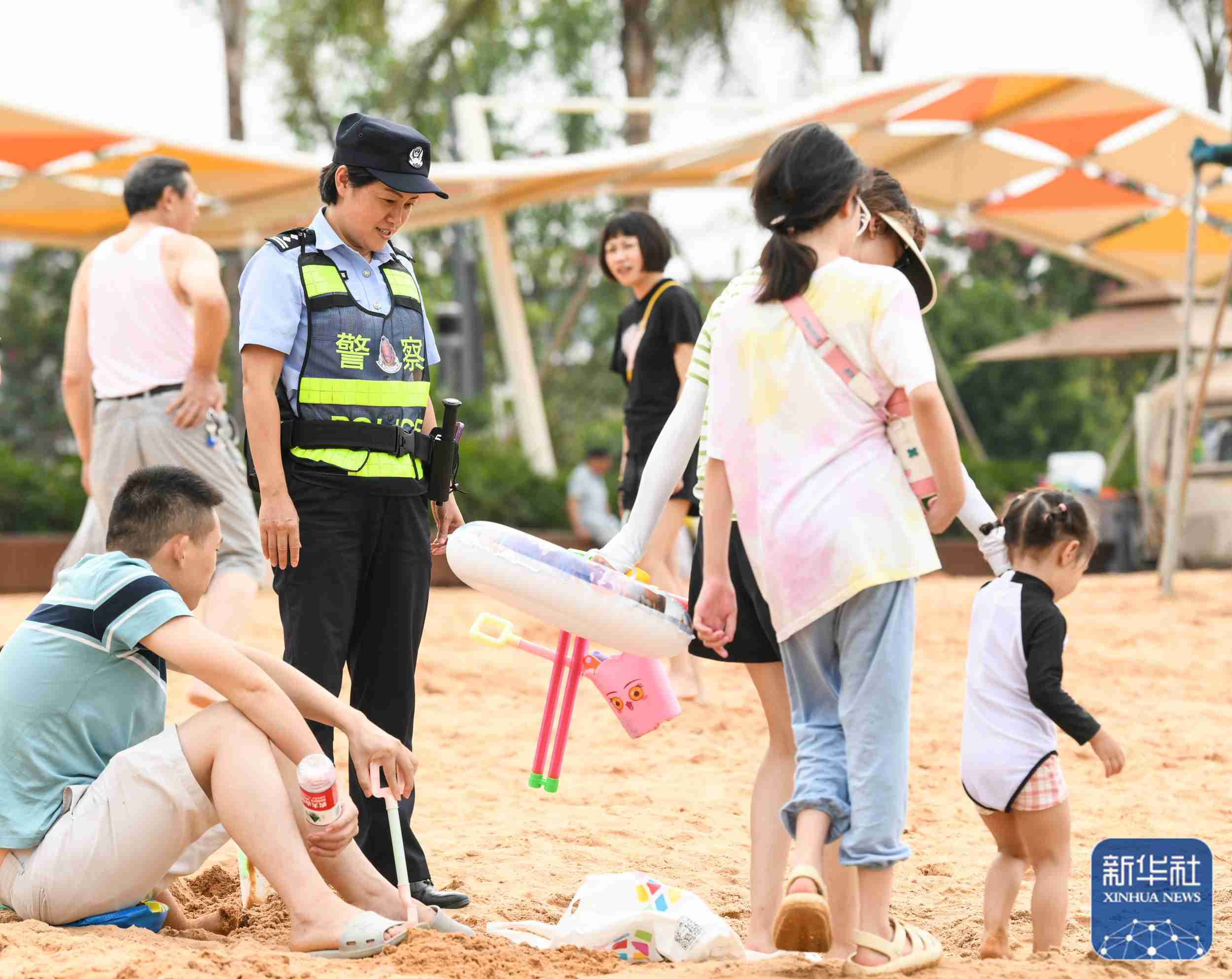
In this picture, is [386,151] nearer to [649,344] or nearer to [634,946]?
[634,946]

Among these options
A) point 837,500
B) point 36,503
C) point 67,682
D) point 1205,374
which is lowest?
point 36,503

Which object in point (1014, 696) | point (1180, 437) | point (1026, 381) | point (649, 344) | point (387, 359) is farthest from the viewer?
point (1026, 381)

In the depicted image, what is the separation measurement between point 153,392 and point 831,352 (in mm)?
3316

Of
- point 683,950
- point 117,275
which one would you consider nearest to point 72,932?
point 683,950

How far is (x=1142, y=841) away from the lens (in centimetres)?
305

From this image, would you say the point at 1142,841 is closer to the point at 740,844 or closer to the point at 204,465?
the point at 740,844

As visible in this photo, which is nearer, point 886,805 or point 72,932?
point 886,805

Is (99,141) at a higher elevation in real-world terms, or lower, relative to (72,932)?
higher

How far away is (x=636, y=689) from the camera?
359 centimetres

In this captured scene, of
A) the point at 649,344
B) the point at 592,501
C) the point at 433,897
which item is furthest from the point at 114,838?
the point at 592,501

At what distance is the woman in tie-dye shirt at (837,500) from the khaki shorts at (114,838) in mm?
1188

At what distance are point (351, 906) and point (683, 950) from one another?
0.69m

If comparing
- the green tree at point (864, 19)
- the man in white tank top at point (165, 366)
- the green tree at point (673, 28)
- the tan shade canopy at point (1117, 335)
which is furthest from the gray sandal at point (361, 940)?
the green tree at point (864, 19)

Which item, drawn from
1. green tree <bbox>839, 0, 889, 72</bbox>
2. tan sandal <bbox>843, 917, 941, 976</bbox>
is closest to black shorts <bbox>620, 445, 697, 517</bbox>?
tan sandal <bbox>843, 917, 941, 976</bbox>
